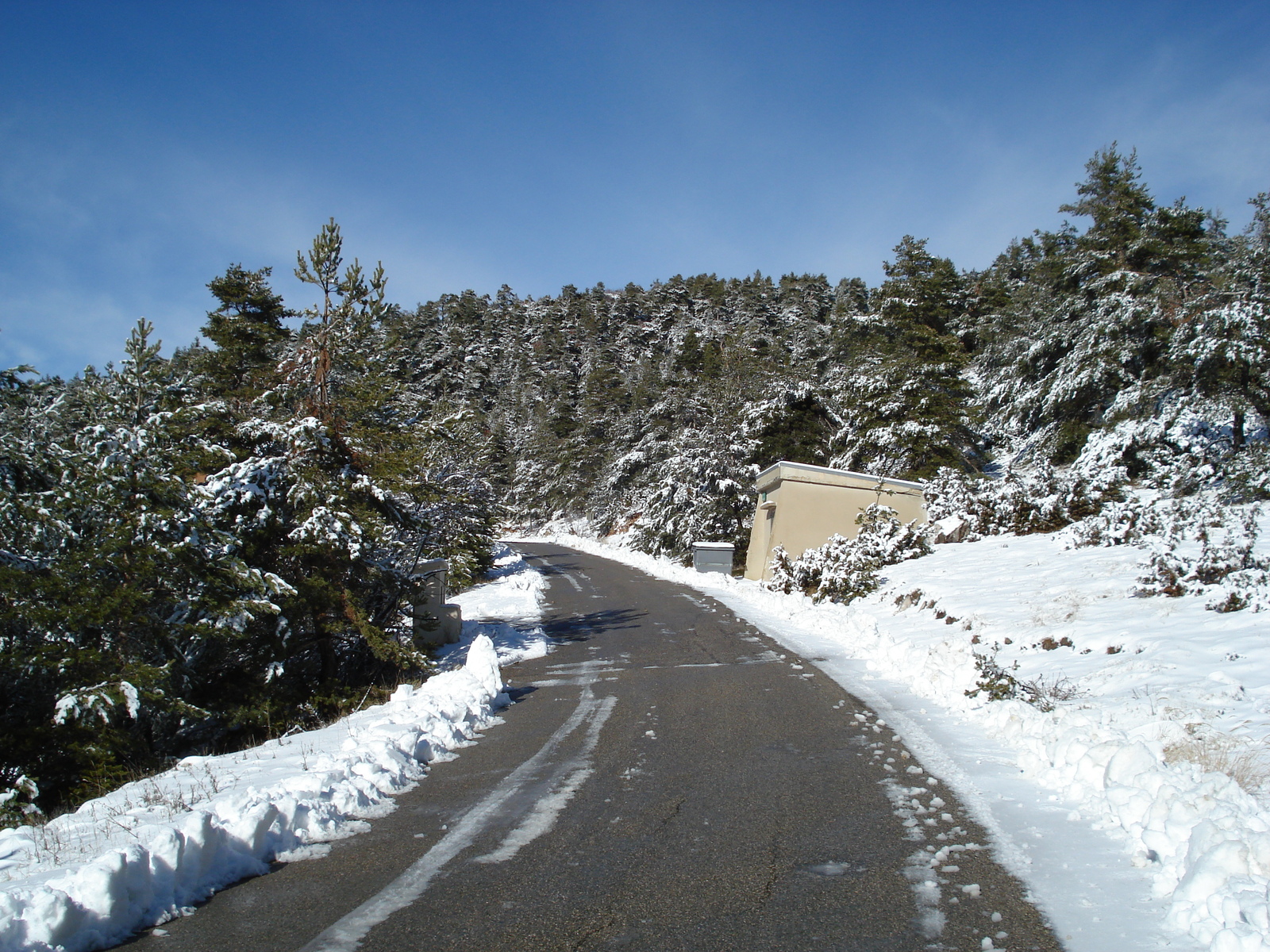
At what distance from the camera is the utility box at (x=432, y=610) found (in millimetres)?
13172

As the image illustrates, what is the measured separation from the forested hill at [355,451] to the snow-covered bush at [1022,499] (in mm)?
720

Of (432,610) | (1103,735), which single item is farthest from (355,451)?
(1103,735)

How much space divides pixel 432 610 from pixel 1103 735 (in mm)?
11889

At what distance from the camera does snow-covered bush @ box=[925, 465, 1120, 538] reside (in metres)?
16.2

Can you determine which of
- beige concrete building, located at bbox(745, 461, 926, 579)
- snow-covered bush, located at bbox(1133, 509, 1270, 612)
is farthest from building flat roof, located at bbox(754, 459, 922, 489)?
snow-covered bush, located at bbox(1133, 509, 1270, 612)

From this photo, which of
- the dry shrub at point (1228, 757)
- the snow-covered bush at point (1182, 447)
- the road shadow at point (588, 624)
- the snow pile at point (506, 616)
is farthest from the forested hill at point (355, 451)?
the dry shrub at point (1228, 757)

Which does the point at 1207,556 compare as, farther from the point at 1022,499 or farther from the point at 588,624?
the point at 588,624

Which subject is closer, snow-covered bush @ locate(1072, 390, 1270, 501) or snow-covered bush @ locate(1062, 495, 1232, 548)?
snow-covered bush @ locate(1062, 495, 1232, 548)

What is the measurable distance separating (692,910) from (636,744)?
3.18 meters

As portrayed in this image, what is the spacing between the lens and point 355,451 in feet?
39.3

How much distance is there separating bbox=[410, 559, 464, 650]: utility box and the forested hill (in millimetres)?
306

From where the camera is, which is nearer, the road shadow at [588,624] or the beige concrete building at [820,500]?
the road shadow at [588,624]

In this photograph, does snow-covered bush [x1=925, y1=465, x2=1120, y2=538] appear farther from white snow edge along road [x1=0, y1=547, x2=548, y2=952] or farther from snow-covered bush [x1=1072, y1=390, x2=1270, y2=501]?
white snow edge along road [x1=0, y1=547, x2=548, y2=952]

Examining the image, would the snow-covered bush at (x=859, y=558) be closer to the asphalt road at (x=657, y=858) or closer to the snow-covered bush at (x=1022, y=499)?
the snow-covered bush at (x=1022, y=499)
